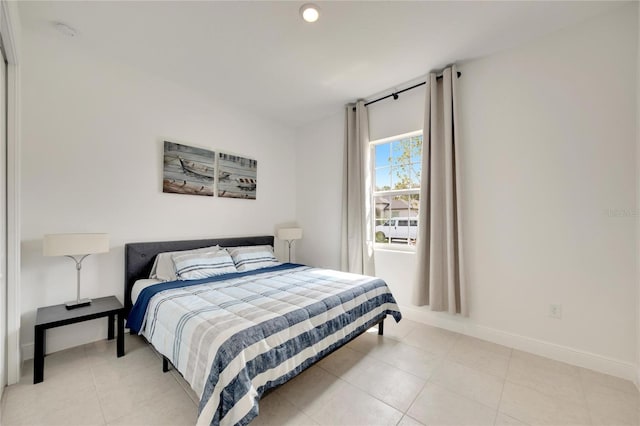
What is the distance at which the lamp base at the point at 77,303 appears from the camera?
2.21 metres

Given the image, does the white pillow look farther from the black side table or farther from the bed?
the black side table

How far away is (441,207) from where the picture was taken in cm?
280

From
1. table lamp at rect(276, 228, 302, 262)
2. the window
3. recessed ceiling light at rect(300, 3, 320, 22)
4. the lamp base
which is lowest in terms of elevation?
the lamp base

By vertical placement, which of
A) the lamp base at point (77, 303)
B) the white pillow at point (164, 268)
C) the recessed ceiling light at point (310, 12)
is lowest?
the lamp base at point (77, 303)

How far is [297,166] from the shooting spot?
14.8 ft

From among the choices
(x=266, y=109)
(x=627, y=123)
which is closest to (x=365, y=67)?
(x=266, y=109)

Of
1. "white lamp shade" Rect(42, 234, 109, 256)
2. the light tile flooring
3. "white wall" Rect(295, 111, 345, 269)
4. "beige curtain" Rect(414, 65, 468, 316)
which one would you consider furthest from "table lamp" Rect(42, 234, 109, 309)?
"beige curtain" Rect(414, 65, 468, 316)

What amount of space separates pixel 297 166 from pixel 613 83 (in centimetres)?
364

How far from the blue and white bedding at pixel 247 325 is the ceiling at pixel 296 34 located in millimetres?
2186

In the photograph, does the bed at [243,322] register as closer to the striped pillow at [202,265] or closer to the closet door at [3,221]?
the striped pillow at [202,265]

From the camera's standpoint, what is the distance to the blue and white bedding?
4.29 feet

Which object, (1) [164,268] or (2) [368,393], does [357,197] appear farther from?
(1) [164,268]

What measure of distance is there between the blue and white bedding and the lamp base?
42cm

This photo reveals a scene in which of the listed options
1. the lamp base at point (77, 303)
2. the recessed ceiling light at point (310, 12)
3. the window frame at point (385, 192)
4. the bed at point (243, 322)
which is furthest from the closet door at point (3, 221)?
the window frame at point (385, 192)
